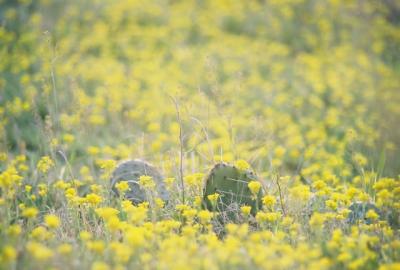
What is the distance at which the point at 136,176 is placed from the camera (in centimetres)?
367

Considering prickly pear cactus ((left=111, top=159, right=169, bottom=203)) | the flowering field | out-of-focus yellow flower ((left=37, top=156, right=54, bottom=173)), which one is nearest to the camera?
the flowering field

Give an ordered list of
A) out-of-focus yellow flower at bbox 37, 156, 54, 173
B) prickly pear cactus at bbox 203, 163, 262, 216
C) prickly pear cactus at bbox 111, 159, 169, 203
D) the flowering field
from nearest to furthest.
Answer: the flowering field, prickly pear cactus at bbox 203, 163, 262, 216, out-of-focus yellow flower at bbox 37, 156, 54, 173, prickly pear cactus at bbox 111, 159, 169, 203

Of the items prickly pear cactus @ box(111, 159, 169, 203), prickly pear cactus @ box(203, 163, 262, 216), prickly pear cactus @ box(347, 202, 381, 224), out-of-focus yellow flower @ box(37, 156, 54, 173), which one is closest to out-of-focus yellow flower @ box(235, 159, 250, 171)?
prickly pear cactus @ box(203, 163, 262, 216)

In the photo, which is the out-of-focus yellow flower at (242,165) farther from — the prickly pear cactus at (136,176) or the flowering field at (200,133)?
the prickly pear cactus at (136,176)

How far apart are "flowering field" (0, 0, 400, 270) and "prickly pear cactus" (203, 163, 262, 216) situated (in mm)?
13

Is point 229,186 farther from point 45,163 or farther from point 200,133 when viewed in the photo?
point 45,163

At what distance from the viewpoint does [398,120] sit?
579 cm

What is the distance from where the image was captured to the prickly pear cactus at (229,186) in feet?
10.4

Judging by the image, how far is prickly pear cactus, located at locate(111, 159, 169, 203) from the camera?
3.52m

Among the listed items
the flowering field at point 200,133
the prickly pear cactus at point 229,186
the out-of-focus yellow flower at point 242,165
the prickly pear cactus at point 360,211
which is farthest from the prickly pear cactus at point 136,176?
the prickly pear cactus at point 360,211

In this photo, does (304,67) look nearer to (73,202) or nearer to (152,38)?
(152,38)

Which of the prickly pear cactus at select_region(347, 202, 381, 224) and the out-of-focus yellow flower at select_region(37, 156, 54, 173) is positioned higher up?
the out-of-focus yellow flower at select_region(37, 156, 54, 173)

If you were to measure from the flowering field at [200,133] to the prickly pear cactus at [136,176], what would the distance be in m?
0.02

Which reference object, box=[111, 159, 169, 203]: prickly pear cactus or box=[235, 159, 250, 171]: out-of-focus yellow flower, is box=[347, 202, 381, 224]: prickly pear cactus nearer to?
box=[235, 159, 250, 171]: out-of-focus yellow flower
